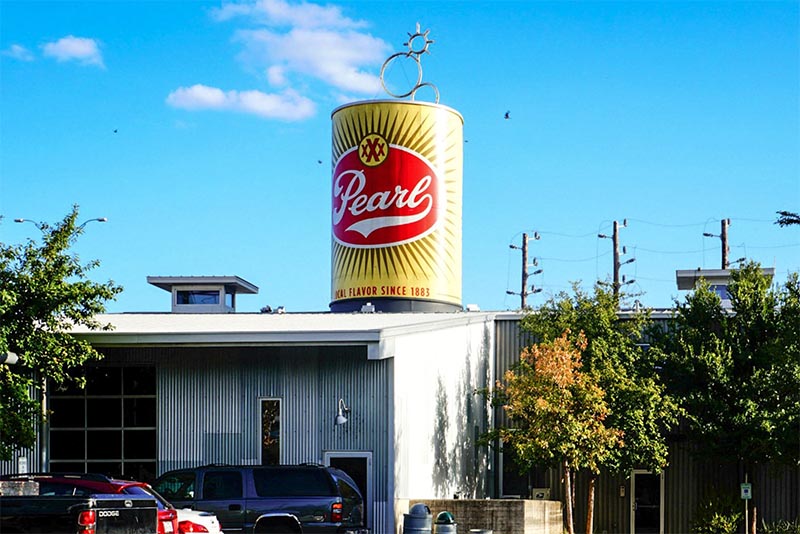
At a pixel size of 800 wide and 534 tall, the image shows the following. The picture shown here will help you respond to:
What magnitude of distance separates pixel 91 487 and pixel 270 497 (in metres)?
4.83

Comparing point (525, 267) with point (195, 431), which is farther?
point (525, 267)

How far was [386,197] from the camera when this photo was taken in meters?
42.7

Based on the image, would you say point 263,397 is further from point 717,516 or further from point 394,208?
point 717,516

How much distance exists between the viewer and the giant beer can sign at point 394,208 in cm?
→ 4272

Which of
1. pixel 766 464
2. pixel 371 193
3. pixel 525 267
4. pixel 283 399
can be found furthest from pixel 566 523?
pixel 525 267

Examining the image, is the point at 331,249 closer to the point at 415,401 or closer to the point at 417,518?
the point at 415,401

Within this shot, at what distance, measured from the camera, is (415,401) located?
3278 cm

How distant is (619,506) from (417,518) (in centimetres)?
1478

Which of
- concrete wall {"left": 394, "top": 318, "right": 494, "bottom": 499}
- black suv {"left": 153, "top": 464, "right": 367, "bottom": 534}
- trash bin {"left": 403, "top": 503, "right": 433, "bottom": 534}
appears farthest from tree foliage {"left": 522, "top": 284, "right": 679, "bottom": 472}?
black suv {"left": 153, "top": 464, "right": 367, "bottom": 534}

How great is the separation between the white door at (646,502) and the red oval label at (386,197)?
10366mm

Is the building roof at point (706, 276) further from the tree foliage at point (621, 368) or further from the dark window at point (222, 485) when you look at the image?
the dark window at point (222, 485)

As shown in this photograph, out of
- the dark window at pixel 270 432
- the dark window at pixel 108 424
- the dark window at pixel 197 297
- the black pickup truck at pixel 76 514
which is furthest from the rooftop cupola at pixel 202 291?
the black pickup truck at pixel 76 514

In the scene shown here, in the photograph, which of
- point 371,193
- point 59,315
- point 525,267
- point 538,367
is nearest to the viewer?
point 59,315

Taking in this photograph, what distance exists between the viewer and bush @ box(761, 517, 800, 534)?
121 feet
